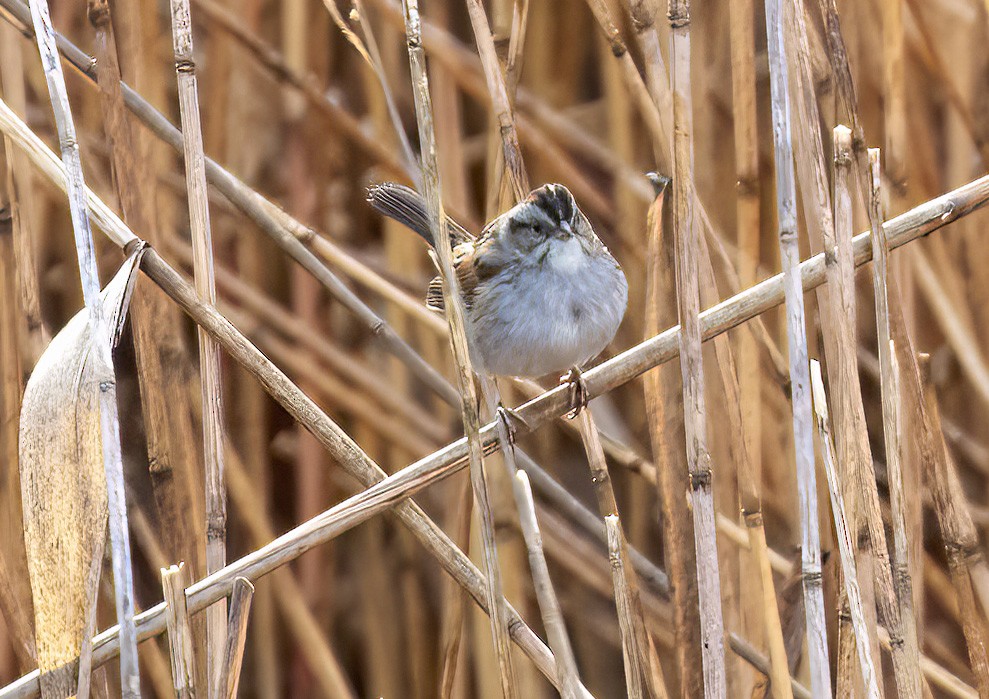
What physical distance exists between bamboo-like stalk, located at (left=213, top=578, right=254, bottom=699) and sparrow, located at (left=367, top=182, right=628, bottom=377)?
608 mm

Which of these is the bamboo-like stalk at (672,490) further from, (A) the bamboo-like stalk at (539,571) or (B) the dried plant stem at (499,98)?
(A) the bamboo-like stalk at (539,571)

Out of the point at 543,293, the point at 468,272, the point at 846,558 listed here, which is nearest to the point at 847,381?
the point at 846,558

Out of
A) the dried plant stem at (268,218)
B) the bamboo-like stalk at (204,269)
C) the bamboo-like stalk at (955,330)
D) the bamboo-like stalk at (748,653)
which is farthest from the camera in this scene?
the bamboo-like stalk at (955,330)

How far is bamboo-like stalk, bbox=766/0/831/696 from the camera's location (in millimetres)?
1140

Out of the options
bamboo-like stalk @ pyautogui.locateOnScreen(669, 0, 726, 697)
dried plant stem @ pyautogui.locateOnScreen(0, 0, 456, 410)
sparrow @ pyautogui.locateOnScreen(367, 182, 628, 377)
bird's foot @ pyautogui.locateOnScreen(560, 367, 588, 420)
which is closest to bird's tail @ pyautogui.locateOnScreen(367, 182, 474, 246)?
sparrow @ pyautogui.locateOnScreen(367, 182, 628, 377)

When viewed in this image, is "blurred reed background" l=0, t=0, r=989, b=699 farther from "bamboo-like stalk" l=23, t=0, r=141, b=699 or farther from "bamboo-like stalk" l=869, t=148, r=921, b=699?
"bamboo-like stalk" l=23, t=0, r=141, b=699

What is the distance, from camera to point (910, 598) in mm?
1301

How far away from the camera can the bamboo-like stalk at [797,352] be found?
1140mm

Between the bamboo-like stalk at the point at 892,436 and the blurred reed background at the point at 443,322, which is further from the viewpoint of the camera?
the blurred reed background at the point at 443,322

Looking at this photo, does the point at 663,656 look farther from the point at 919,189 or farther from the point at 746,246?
the point at 919,189

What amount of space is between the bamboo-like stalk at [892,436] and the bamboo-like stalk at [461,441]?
90 millimetres

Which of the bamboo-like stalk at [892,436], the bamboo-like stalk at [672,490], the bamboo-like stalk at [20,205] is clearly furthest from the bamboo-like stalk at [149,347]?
the bamboo-like stalk at [892,436]

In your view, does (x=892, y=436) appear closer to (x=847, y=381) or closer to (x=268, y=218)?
(x=847, y=381)

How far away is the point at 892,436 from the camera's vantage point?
126 cm
